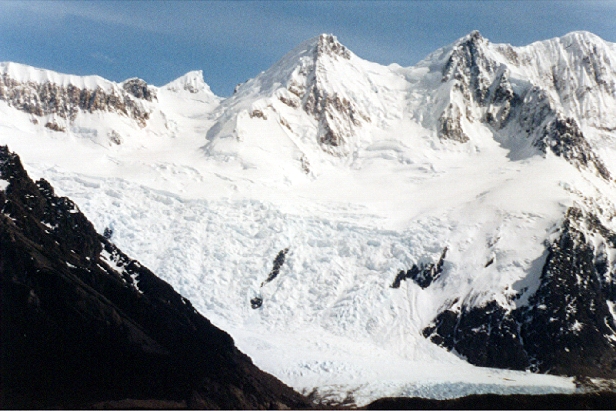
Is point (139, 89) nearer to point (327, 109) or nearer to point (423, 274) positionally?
point (327, 109)

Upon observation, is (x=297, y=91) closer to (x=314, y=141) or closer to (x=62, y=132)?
(x=314, y=141)

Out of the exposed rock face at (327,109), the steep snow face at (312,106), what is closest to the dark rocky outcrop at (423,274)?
the steep snow face at (312,106)

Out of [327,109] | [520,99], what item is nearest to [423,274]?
[327,109]

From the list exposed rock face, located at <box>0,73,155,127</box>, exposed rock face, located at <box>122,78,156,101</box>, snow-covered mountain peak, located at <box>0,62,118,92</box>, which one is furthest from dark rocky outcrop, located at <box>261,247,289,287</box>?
exposed rock face, located at <box>122,78,156,101</box>

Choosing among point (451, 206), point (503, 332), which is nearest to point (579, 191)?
point (451, 206)

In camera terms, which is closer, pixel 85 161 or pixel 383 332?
pixel 383 332

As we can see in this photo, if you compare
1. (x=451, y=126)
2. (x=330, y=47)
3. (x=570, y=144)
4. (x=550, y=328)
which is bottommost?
(x=550, y=328)

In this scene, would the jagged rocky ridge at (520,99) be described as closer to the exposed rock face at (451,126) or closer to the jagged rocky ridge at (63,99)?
the exposed rock face at (451,126)

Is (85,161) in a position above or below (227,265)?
above
